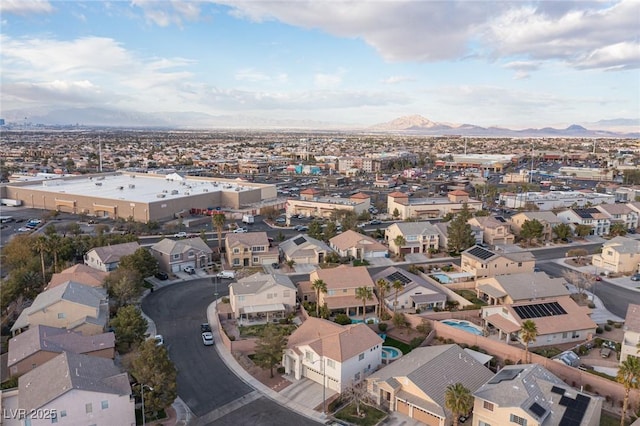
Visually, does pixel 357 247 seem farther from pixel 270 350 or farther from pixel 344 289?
pixel 270 350

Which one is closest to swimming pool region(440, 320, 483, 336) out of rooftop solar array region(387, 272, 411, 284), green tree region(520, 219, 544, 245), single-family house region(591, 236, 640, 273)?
rooftop solar array region(387, 272, 411, 284)

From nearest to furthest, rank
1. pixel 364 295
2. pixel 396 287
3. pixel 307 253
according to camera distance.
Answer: pixel 364 295, pixel 396 287, pixel 307 253

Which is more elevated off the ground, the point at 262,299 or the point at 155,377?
the point at 155,377

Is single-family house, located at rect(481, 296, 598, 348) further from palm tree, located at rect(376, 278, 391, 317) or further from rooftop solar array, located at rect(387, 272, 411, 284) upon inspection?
palm tree, located at rect(376, 278, 391, 317)

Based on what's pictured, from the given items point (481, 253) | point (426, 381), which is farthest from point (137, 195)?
point (426, 381)

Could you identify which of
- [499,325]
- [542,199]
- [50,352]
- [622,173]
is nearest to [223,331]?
[50,352]

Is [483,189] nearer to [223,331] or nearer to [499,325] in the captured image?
[499,325]

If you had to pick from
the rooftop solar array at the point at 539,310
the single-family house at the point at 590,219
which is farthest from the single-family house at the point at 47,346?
the single-family house at the point at 590,219
